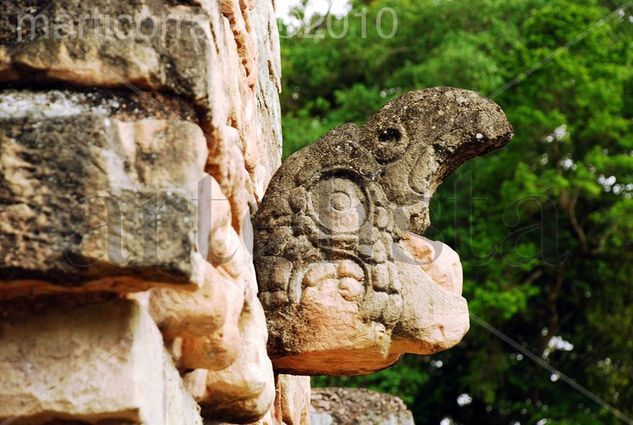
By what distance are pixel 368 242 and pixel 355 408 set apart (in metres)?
3.23

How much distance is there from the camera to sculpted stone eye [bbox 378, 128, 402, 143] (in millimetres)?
3271

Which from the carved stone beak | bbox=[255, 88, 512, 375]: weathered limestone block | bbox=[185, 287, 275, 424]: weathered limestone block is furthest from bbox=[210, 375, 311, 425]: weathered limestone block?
the carved stone beak

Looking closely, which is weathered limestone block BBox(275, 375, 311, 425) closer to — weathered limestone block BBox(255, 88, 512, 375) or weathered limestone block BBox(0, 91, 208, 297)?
weathered limestone block BBox(255, 88, 512, 375)

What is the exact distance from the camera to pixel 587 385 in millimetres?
14617

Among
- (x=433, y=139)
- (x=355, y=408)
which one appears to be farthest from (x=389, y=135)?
(x=355, y=408)

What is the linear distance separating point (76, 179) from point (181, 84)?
0.95 ft

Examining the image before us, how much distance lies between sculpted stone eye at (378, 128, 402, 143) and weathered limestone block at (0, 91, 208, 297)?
1.31m

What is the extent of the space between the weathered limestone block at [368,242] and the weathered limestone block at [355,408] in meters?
2.88

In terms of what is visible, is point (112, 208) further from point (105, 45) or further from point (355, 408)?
point (355, 408)

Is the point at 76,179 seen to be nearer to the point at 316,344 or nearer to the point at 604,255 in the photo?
the point at 316,344

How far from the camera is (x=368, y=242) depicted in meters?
3.11

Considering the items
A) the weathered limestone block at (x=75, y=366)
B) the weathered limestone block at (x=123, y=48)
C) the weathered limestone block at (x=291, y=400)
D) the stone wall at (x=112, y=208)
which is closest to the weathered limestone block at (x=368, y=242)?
the weathered limestone block at (x=291, y=400)

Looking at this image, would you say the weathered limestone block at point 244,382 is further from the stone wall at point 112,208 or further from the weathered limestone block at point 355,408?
the weathered limestone block at point 355,408

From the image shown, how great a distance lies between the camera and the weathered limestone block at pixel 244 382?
103 inches
